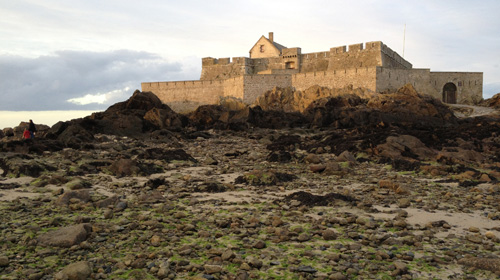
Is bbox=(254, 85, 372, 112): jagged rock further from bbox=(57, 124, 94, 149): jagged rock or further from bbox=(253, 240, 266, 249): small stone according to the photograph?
bbox=(253, 240, 266, 249): small stone

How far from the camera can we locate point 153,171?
11.9 m

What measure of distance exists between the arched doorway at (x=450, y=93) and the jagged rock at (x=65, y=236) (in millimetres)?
38005

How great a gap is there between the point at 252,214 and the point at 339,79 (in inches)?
1214

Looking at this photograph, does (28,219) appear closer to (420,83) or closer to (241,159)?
(241,159)

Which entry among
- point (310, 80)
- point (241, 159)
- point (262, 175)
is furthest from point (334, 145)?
point (310, 80)

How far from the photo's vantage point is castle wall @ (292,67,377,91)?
3478 centimetres

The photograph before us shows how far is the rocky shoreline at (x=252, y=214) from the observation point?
5.18 metres

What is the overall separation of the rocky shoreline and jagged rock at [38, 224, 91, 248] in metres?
0.02

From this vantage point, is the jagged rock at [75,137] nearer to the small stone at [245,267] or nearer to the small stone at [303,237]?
the small stone at [303,237]

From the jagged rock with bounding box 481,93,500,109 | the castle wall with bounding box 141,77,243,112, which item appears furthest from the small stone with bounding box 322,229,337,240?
the castle wall with bounding box 141,77,243,112

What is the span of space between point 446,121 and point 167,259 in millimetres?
25868

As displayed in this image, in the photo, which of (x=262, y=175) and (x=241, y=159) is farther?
(x=241, y=159)

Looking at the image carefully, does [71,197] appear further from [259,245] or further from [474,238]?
[474,238]

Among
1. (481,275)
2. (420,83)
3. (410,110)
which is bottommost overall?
(481,275)
